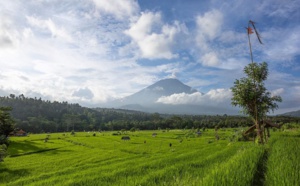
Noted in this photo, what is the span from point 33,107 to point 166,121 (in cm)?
10105

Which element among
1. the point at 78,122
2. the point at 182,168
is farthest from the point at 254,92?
the point at 78,122

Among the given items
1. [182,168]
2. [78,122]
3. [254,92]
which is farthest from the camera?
[78,122]

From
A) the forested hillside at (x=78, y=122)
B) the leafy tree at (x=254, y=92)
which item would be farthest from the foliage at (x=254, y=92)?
the forested hillside at (x=78, y=122)

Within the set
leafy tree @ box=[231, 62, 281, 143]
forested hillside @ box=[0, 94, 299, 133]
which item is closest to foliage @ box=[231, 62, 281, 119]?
leafy tree @ box=[231, 62, 281, 143]

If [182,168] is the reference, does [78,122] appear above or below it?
above

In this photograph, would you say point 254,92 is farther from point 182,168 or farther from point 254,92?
point 182,168

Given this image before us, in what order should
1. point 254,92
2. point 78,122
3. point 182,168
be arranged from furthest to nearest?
point 78,122 < point 254,92 < point 182,168

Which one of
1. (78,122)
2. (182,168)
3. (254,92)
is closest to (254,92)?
(254,92)

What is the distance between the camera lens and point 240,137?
45719 mm

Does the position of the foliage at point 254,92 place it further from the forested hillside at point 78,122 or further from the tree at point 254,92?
the forested hillside at point 78,122

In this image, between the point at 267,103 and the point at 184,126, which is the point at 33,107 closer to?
the point at 184,126

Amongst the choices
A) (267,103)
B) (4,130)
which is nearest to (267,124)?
(267,103)

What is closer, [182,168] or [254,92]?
[182,168]

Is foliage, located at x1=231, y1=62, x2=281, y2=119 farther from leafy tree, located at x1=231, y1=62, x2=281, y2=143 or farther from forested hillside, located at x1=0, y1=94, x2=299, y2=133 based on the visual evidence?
forested hillside, located at x1=0, y1=94, x2=299, y2=133
